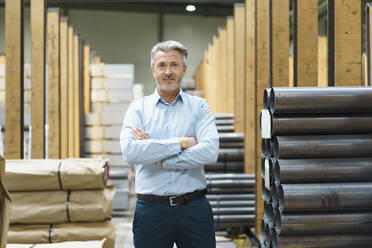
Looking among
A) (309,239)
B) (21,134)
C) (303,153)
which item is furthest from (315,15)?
(21,134)

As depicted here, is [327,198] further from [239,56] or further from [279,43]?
[239,56]

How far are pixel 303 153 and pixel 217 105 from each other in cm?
922

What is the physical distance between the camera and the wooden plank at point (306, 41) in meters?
4.70

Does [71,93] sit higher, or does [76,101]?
[71,93]

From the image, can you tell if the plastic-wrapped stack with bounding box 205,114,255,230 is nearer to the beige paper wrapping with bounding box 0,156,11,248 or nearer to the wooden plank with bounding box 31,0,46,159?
Answer: the wooden plank with bounding box 31,0,46,159

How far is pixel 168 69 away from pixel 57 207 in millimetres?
1936

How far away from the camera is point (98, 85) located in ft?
37.1

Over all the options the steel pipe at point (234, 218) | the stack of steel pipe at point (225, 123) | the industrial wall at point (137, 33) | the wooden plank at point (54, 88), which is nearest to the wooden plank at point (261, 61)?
the steel pipe at point (234, 218)

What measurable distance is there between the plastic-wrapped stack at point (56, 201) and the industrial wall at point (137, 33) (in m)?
17.2

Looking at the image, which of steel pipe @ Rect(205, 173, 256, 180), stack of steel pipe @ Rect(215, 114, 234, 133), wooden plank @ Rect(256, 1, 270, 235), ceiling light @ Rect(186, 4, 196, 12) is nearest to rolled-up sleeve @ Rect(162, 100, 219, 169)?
wooden plank @ Rect(256, 1, 270, 235)

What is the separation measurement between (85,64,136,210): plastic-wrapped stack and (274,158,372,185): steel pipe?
7.56 meters

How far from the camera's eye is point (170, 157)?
2.95 metres

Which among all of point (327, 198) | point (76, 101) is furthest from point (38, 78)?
point (327, 198)

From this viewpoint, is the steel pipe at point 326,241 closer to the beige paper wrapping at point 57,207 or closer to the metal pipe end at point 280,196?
the metal pipe end at point 280,196
